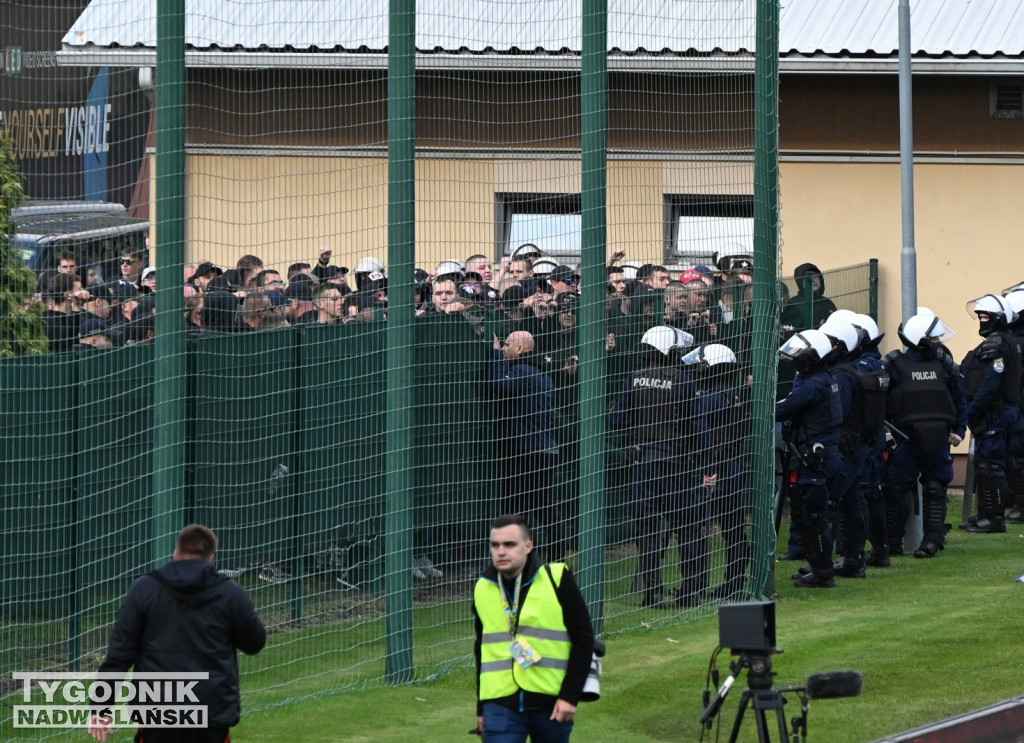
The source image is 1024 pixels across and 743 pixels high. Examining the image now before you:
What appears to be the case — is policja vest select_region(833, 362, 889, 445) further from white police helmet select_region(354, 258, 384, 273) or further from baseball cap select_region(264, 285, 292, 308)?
baseball cap select_region(264, 285, 292, 308)

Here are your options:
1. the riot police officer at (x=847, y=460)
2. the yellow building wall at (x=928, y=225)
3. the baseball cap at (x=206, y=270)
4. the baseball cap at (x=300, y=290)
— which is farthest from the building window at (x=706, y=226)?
the yellow building wall at (x=928, y=225)

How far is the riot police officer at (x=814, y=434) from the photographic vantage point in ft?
47.3

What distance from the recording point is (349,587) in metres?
11.0

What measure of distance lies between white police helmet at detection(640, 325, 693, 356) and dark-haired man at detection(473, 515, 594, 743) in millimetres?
5467

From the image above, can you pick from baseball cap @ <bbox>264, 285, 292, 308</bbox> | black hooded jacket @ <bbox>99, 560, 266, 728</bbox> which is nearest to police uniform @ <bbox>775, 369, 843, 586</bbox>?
baseball cap @ <bbox>264, 285, 292, 308</bbox>

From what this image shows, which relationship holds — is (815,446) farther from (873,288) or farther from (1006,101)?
(1006,101)

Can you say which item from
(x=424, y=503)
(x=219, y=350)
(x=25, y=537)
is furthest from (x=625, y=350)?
(x=25, y=537)

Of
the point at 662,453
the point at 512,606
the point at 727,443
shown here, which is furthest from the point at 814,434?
the point at 512,606

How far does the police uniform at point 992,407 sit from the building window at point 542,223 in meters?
6.91

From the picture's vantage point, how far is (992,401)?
17.6 metres

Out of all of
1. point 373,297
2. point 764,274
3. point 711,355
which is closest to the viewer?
point 373,297

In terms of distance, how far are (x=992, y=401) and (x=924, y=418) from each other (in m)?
1.92

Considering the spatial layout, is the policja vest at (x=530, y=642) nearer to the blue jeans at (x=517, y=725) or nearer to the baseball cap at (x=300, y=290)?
the blue jeans at (x=517, y=725)

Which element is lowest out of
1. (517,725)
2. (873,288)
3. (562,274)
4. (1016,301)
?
(517,725)
